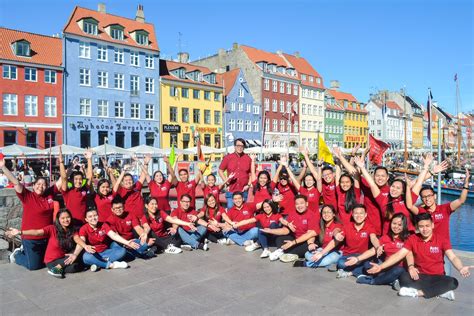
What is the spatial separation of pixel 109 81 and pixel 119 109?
2.97 m

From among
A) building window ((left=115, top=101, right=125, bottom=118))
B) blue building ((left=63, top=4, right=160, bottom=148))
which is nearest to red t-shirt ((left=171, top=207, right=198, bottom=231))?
blue building ((left=63, top=4, right=160, bottom=148))

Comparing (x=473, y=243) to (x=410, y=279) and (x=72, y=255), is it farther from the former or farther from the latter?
(x=72, y=255)

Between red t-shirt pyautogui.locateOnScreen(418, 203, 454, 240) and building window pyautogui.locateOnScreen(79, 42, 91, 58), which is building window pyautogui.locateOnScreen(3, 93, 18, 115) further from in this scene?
red t-shirt pyautogui.locateOnScreen(418, 203, 454, 240)

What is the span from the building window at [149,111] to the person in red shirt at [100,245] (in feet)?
123

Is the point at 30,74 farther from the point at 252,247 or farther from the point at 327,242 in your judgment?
the point at 327,242

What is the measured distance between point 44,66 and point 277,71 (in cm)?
3470

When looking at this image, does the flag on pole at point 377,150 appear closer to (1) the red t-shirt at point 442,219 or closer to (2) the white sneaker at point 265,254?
(2) the white sneaker at point 265,254

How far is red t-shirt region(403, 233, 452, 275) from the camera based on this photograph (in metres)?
5.75

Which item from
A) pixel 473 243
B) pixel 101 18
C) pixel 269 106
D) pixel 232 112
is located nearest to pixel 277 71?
pixel 269 106

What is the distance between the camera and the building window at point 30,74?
116 ft

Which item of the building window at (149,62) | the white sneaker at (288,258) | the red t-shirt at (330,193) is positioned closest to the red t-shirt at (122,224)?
the white sneaker at (288,258)

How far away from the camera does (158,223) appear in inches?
344

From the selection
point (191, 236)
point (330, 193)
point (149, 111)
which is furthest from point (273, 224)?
point (149, 111)

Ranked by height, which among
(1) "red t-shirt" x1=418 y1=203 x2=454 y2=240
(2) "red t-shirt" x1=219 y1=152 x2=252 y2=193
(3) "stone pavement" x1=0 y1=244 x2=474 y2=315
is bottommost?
(3) "stone pavement" x1=0 y1=244 x2=474 y2=315
